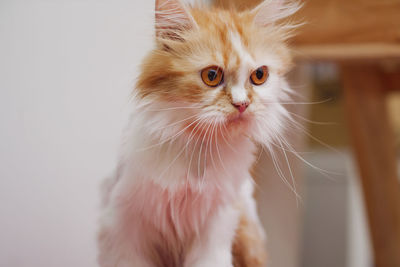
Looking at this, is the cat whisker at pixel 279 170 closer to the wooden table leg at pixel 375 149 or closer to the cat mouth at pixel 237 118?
the cat mouth at pixel 237 118

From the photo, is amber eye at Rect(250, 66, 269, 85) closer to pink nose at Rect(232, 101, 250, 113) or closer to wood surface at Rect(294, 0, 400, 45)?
pink nose at Rect(232, 101, 250, 113)

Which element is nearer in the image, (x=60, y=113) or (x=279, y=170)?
(x=60, y=113)

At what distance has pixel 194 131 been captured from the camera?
1.52 ft

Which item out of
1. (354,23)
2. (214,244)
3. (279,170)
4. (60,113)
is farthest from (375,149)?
(60,113)

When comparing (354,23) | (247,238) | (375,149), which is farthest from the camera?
(375,149)

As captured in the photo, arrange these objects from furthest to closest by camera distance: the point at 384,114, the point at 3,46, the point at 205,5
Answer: the point at 384,114 < the point at 205,5 < the point at 3,46

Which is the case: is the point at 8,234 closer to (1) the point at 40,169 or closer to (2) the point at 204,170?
(1) the point at 40,169

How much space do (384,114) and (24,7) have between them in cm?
92

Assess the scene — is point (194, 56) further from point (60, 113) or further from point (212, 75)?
point (60, 113)

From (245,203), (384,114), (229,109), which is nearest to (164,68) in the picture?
(229,109)

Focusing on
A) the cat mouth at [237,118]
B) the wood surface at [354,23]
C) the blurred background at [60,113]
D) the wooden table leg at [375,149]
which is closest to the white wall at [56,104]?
the blurred background at [60,113]

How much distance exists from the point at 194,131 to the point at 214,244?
0.15m

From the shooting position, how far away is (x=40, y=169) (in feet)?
1.43

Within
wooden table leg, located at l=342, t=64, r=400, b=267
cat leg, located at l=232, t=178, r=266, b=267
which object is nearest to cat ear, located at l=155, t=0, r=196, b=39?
cat leg, located at l=232, t=178, r=266, b=267
